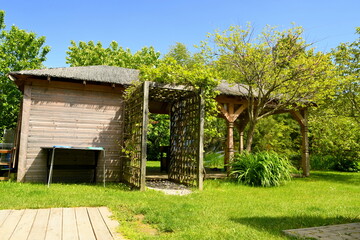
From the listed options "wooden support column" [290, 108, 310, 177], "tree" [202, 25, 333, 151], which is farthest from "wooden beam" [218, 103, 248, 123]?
"wooden support column" [290, 108, 310, 177]

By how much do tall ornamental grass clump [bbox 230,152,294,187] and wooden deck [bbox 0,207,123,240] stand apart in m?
4.87

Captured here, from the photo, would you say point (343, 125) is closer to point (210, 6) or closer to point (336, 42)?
point (336, 42)

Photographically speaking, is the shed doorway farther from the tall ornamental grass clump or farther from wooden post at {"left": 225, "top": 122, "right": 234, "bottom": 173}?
wooden post at {"left": 225, "top": 122, "right": 234, "bottom": 173}

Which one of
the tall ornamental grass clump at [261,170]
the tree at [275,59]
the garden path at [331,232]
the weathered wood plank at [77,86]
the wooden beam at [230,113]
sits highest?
the tree at [275,59]

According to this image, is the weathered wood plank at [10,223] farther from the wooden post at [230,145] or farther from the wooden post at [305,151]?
the wooden post at [305,151]

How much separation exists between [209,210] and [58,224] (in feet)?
7.20

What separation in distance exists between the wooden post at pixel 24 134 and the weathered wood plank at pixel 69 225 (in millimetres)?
3805

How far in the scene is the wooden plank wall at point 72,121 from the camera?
7.38 metres

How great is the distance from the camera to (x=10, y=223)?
3396 millimetres

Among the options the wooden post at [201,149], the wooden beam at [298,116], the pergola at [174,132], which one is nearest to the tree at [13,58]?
the pergola at [174,132]

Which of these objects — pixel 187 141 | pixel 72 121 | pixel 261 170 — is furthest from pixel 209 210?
pixel 72 121

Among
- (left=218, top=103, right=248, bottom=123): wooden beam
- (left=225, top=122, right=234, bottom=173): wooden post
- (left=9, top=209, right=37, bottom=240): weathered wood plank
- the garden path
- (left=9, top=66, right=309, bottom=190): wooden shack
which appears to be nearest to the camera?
(left=9, top=209, right=37, bottom=240): weathered wood plank

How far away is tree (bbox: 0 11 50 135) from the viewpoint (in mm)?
15266

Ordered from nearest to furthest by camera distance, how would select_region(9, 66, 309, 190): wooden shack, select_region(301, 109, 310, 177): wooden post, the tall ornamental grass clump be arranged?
select_region(9, 66, 309, 190): wooden shack
the tall ornamental grass clump
select_region(301, 109, 310, 177): wooden post
